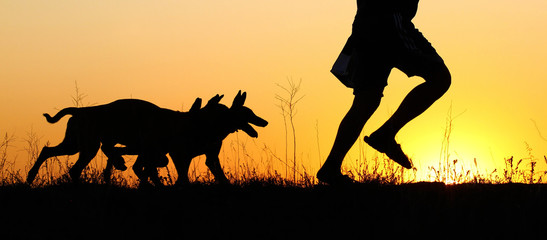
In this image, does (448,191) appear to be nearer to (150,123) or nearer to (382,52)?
(382,52)

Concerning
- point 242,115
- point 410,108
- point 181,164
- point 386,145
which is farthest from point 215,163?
point 410,108

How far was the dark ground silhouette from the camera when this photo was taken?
446cm

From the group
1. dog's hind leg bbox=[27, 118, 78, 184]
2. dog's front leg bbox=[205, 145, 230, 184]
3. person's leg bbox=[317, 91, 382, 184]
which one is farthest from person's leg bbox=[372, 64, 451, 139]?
dog's hind leg bbox=[27, 118, 78, 184]

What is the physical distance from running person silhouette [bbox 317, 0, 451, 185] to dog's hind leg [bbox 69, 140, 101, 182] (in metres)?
4.16

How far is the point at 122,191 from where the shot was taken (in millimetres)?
6742

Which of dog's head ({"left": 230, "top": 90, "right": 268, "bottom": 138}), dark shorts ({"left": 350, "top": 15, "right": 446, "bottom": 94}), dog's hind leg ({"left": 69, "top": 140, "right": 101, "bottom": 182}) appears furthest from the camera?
dog's head ({"left": 230, "top": 90, "right": 268, "bottom": 138})

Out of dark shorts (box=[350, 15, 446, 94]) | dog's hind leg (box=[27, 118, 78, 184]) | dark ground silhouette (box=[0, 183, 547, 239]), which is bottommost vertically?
dark ground silhouette (box=[0, 183, 547, 239])

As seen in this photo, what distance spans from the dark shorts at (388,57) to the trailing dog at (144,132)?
11.7ft

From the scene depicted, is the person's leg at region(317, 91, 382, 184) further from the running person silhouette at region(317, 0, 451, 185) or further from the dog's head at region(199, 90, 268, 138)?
the dog's head at region(199, 90, 268, 138)

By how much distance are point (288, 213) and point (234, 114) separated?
206 inches

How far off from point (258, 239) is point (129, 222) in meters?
1.08

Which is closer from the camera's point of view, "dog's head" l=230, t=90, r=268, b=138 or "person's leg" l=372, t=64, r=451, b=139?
"person's leg" l=372, t=64, r=451, b=139

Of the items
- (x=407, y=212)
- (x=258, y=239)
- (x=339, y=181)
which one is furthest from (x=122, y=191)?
(x=407, y=212)

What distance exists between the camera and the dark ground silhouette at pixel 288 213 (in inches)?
176
